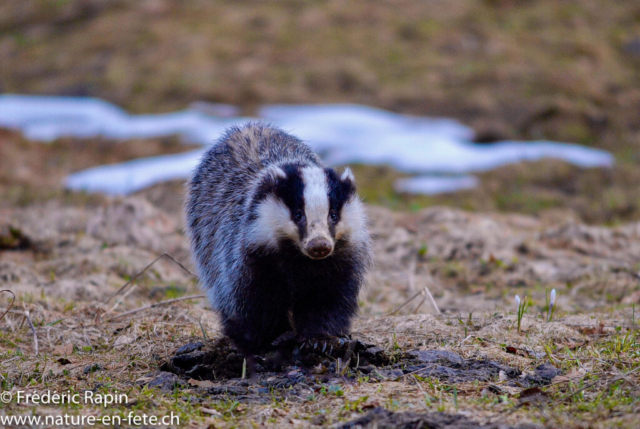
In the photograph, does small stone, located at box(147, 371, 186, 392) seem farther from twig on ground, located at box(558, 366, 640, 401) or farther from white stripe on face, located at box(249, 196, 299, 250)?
twig on ground, located at box(558, 366, 640, 401)

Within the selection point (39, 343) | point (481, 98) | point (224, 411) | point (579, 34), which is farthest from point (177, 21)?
point (224, 411)

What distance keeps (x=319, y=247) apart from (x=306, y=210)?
0.32 m

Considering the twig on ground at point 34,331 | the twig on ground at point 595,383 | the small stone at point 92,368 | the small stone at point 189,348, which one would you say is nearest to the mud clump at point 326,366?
the small stone at point 189,348

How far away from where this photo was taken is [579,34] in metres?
16.3

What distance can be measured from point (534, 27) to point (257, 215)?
13812mm

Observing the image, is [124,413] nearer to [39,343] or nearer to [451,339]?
[39,343]

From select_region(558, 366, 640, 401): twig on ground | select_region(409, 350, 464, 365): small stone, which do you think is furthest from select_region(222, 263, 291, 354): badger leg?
select_region(558, 366, 640, 401): twig on ground

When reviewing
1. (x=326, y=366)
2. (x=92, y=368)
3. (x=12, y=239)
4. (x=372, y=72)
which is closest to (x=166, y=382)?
(x=92, y=368)

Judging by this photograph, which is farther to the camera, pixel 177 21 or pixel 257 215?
pixel 177 21

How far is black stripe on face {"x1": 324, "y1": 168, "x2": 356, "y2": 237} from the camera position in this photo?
15.1 ft

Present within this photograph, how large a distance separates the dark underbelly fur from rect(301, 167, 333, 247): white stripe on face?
318 mm

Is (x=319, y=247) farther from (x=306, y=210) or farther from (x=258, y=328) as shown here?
(x=258, y=328)

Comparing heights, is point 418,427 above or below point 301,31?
below

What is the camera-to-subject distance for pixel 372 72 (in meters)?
15.6
